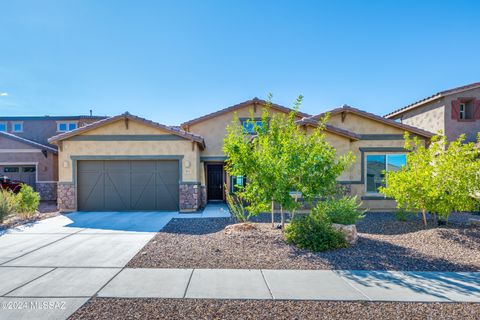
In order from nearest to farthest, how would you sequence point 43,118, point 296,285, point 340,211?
point 296,285 < point 340,211 < point 43,118

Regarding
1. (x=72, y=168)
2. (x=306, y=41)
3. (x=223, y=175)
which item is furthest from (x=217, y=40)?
(x=72, y=168)

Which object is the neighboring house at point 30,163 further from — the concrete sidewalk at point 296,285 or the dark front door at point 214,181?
the concrete sidewalk at point 296,285

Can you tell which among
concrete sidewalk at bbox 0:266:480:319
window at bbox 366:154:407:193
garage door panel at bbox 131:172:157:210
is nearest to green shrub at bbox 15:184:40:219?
garage door panel at bbox 131:172:157:210

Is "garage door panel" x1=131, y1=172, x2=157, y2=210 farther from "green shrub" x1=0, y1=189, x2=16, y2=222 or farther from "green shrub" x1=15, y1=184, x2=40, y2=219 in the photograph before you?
"green shrub" x1=0, y1=189, x2=16, y2=222

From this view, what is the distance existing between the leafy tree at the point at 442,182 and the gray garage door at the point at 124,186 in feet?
31.2

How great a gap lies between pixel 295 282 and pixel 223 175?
11633 millimetres

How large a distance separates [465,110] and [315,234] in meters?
15.7

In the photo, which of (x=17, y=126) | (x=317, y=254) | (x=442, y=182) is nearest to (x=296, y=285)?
(x=317, y=254)

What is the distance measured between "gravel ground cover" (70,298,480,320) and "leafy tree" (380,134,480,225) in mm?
4885

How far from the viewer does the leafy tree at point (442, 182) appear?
7.92 m

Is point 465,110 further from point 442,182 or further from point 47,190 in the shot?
point 47,190

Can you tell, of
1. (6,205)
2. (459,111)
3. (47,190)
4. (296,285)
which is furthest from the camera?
(47,190)

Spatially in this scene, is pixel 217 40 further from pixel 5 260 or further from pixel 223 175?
pixel 5 260

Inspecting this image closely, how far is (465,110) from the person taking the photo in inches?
622
